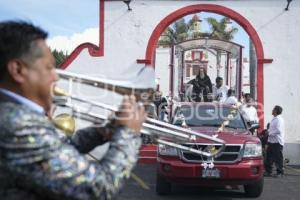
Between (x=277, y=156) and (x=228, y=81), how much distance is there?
26.2 feet

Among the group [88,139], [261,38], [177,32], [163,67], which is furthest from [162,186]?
[177,32]

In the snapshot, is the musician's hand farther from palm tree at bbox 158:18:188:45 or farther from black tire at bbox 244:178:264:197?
palm tree at bbox 158:18:188:45

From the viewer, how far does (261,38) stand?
1355cm

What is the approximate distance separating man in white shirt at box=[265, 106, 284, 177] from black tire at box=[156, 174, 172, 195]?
144 inches

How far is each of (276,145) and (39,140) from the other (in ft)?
34.6

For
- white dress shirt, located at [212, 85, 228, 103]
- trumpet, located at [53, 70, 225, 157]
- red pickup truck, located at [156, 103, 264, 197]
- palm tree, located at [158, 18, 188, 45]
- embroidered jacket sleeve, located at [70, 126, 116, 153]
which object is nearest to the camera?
trumpet, located at [53, 70, 225, 157]

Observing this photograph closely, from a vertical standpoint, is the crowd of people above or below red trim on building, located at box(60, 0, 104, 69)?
below

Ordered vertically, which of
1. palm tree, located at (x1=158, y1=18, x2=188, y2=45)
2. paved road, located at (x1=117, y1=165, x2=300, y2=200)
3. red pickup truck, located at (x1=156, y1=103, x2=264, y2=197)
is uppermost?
palm tree, located at (x1=158, y1=18, x2=188, y2=45)

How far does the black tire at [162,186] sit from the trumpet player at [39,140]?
22.7 ft

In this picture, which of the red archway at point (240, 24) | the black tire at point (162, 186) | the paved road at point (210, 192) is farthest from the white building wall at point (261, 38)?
the black tire at point (162, 186)

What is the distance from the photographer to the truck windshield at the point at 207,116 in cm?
957

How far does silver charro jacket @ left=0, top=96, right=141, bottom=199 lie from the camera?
6.07ft

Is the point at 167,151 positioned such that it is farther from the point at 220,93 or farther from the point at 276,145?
the point at 220,93

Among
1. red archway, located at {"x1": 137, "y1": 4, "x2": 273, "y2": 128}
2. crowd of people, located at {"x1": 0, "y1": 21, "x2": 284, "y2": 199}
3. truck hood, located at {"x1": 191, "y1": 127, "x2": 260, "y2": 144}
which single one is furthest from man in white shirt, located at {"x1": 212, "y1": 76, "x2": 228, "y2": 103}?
crowd of people, located at {"x1": 0, "y1": 21, "x2": 284, "y2": 199}
